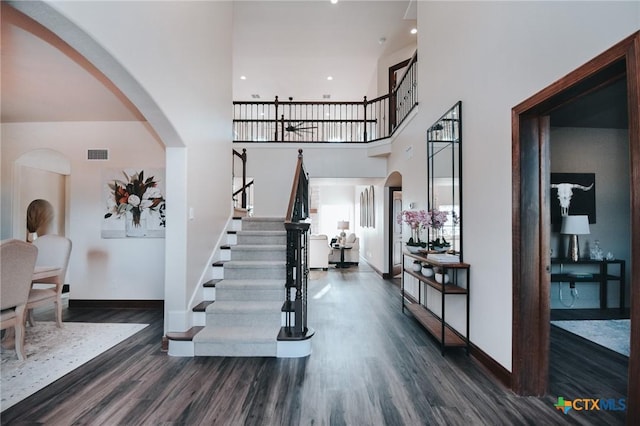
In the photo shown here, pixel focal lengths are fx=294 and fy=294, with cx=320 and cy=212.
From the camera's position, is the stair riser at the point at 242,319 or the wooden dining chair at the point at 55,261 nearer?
the stair riser at the point at 242,319

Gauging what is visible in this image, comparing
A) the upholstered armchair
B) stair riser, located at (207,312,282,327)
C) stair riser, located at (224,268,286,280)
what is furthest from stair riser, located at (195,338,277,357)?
the upholstered armchair

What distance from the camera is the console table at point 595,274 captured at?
405cm

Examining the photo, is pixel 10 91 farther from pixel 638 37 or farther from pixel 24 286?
pixel 638 37

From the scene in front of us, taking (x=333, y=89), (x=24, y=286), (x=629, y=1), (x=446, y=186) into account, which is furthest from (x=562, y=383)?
(x=333, y=89)

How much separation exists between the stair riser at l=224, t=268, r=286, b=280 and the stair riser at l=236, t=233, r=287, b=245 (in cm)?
67

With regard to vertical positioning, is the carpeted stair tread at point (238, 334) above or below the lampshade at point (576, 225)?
below

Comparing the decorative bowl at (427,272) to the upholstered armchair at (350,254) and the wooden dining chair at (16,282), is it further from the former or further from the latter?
the upholstered armchair at (350,254)

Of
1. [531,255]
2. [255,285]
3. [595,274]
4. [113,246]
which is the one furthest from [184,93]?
[595,274]

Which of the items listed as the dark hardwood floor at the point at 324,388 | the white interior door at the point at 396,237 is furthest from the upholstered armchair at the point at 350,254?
the dark hardwood floor at the point at 324,388

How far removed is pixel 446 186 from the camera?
11.3ft

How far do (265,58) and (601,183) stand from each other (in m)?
7.84

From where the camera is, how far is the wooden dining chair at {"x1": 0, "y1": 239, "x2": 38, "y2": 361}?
2543 mm

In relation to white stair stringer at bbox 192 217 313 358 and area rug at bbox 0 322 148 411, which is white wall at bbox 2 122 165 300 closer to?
area rug at bbox 0 322 148 411

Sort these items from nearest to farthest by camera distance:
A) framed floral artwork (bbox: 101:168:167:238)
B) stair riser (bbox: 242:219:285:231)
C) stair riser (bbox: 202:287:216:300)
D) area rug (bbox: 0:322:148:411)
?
1. area rug (bbox: 0:322:148:411)
2. stair riser (bbox: 202:287:216:300)
3. framed floral artwork (bbox: 101:168:167:238)
4. stair riser (bbox: 242:219:285:231)
